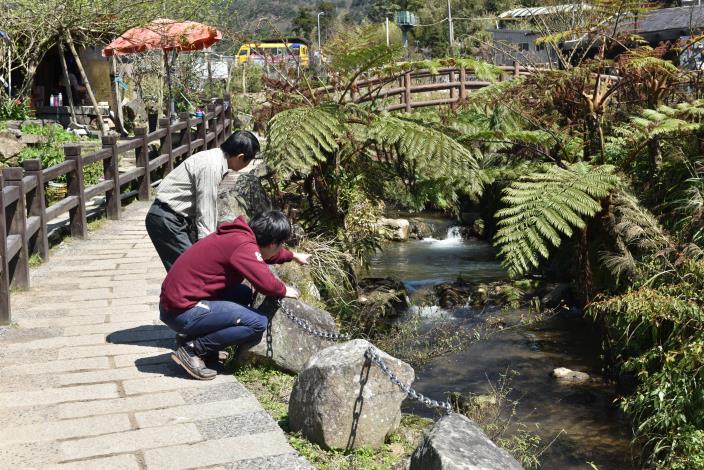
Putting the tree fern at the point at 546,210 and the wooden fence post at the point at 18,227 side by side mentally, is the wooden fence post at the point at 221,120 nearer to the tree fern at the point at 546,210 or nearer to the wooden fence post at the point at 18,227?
the wooden fence post at the point at 18,227

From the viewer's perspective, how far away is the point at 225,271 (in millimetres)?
5098

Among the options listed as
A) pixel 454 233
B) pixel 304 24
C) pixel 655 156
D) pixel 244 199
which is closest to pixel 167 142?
pixel 454 233

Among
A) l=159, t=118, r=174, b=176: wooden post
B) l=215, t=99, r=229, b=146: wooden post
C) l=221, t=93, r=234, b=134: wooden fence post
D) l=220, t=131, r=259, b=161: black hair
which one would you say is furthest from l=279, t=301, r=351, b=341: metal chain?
l=221, t=93, r=234, b=134: wooden fence post

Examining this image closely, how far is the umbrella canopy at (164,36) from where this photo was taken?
16984 mm

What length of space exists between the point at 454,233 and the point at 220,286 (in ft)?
34.4

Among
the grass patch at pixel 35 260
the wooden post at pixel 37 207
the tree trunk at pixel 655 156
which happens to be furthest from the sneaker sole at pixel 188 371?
the tree trunk at pixel 655 156

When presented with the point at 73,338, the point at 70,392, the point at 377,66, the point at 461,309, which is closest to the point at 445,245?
the point at 461,309

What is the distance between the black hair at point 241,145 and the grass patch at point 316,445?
54.9 inches

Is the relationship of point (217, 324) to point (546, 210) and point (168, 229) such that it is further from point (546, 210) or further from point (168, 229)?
point (546, 210)

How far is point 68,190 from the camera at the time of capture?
10125 mm

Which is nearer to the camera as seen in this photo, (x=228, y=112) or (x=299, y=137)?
(x=299, y=137)

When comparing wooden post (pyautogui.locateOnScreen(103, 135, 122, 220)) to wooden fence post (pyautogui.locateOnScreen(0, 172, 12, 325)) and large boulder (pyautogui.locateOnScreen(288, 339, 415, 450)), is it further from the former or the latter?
large boulder (pyautogui.locateOnScreen(288, 339, 415, 450))

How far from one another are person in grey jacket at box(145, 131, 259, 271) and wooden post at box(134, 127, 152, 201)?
21.9 feet

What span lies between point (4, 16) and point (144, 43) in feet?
9.79
